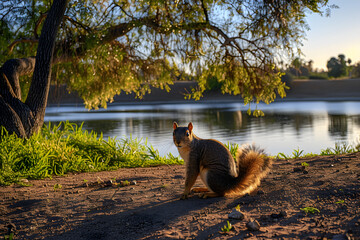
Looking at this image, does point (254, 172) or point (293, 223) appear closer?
point (293, 223)

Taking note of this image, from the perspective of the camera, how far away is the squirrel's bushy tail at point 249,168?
511 centimetres

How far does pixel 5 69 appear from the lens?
31.9 feet

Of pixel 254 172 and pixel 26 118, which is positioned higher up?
pixel 26 118

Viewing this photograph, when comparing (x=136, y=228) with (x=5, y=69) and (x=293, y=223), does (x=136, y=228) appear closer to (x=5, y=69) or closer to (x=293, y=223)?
(x=293, y=223)

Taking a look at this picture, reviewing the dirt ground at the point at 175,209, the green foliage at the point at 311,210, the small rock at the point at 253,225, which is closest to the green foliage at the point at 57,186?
the dirt ground at the point at 175,209

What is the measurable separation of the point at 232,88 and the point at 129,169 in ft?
16.1

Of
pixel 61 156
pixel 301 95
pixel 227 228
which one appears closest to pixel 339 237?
pixel 227 228

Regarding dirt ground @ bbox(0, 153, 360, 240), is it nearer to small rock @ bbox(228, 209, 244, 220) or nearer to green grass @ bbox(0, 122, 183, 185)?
small rock @ bbox(228, 209, 244, 220)

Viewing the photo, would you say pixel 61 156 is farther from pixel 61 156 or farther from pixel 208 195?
pixel 208 195

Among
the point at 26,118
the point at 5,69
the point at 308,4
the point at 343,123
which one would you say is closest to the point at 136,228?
the point at 26,118

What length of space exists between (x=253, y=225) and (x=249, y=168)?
1343 mm

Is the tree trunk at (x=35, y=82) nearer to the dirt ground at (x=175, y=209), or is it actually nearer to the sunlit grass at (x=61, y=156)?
the sunlit grass at (x=61, y=156)

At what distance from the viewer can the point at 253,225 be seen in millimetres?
3881

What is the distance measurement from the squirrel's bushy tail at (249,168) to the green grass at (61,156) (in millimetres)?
4077
